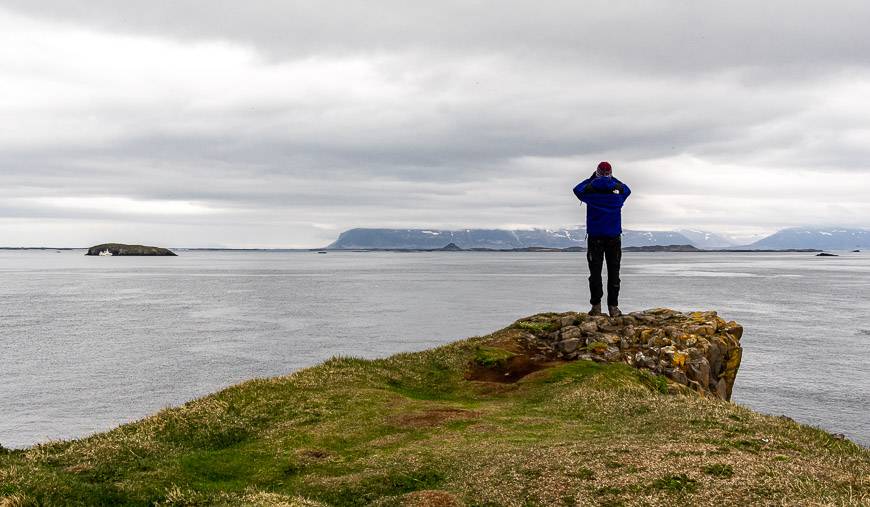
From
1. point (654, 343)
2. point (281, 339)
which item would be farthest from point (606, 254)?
point (281, 339)

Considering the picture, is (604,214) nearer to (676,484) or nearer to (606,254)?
(606,254)

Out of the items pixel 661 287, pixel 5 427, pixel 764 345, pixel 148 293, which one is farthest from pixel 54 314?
pixel 661 287

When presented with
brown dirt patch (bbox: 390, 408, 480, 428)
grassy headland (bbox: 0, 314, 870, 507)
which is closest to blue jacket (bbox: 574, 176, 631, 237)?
grassy headland (bbox: 0, 314, 870, 507)

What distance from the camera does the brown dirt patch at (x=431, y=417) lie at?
20.2m

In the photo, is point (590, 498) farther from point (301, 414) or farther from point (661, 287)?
point (661, 287)

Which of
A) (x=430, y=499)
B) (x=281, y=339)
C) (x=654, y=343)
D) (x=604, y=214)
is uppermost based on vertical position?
(x=604, y=214)

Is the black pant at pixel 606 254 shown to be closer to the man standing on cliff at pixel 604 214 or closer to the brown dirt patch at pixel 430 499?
the man standing on cliff at pixel 604 214

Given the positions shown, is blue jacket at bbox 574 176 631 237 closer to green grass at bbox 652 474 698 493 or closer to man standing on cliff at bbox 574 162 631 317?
man standing on cliff at bbox 574 162 631 317

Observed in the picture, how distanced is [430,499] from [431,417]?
747cm

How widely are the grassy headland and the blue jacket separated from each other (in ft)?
26.0

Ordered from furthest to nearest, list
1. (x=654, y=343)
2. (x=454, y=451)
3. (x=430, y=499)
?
(x=654, y=343)
(x=454, y=451)
(x=430, y=499)

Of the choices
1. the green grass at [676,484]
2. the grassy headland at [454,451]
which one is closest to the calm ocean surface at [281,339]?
the grassy headland at [454,451]

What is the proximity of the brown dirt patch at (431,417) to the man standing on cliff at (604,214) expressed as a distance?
42.3 feet

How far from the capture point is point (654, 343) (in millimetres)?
30594
